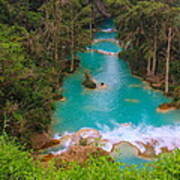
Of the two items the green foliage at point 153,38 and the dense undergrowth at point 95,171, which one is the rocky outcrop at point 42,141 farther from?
the dense undergrowth at point 95,171

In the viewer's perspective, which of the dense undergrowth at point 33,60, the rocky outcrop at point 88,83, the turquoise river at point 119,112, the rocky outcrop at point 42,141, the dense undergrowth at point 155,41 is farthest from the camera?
the rocky outcrop at point 88,83

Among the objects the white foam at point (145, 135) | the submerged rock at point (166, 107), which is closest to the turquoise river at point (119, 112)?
the white foam at point (145, 135)

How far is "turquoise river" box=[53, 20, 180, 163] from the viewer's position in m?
19.2

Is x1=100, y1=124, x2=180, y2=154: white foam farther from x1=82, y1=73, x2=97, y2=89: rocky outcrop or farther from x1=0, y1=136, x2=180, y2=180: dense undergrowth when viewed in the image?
x1=0, y1=136, x2=180, y2=180: dense undergrowth

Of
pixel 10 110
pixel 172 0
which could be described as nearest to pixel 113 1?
pixel 172 0

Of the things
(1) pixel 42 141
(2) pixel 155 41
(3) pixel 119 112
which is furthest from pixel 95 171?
(2) pixel 155 41

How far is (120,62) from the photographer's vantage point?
106 feet

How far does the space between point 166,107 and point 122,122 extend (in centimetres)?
356

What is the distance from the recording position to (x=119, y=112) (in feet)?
73.7

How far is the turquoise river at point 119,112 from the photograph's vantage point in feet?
62.9

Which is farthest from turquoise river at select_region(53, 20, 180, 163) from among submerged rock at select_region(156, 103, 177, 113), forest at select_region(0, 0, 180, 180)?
forest at select_region(0, 0, 180, 180)

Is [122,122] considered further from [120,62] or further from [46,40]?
[120,62]

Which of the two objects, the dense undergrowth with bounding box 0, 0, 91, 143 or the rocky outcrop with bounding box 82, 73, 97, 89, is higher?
the dense undergrowth with bounding box 0, 0, 91, 143

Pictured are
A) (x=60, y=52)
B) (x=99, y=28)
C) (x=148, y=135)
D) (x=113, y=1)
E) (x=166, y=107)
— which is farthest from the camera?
(x=99, y=28)
